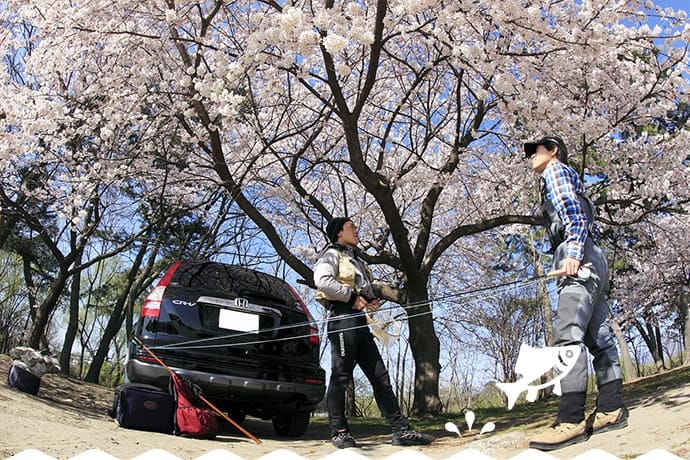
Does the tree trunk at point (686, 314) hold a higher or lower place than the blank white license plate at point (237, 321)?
higher

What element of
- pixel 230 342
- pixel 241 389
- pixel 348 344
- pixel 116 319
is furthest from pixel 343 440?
pixel 116 319

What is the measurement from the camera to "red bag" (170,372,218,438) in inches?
197

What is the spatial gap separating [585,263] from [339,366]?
200 centimetres

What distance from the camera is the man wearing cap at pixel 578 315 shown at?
3.26 meters

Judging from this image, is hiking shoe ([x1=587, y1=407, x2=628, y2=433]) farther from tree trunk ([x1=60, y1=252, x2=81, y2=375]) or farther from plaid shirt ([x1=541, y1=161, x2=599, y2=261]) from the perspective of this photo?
tree trunk ([x1=60, y1=252, x2=81, y2=375])

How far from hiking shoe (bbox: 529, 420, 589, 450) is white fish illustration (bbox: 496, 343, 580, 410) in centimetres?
18

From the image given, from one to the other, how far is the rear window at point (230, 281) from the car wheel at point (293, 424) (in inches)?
41.3

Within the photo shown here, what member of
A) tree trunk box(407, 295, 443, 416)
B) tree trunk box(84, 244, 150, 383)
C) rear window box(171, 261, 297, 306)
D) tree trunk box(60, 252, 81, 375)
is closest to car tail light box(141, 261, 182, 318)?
rear window box(171, 261, 297, 306)

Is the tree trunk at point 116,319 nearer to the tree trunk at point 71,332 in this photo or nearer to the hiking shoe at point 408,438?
the tree trunk at point 71,332

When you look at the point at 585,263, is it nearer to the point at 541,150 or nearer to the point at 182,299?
the point at 541,150

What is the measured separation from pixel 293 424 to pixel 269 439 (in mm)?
271

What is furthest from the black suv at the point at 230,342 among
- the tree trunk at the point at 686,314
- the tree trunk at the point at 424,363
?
the tree trunk at the point at 686,314

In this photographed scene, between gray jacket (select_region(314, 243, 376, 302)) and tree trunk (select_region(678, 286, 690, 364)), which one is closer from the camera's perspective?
gray jacket (select_region(314, 243, 376, 302))

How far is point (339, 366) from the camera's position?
4660 mm
